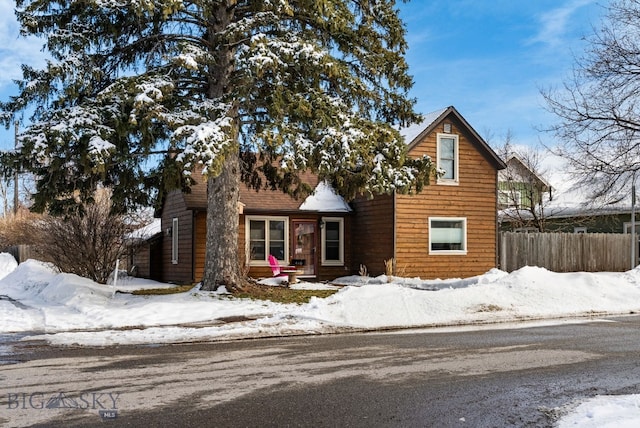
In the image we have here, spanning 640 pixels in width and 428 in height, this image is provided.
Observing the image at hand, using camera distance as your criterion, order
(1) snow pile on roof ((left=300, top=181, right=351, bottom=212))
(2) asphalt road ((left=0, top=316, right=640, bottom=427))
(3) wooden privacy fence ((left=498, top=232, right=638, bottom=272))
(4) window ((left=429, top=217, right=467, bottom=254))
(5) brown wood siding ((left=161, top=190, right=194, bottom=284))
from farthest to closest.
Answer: (3) wooden privacy fence ((left=498, top=232, right=638, bottom=272)) < (1) snow pile on roof ((left=300, top=181, right=351, bottom=212)) < (4) window ((left=429, top=217, right=467, bottom=254)) < (5) brown wood siding ((left=161, top=190, right=194, bottom=284)) < (2) asphalt road ((left=0, top=316, right=640, bottom=427))

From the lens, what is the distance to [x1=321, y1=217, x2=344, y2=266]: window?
75.0ft

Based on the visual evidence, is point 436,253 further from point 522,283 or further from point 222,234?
point 222,234

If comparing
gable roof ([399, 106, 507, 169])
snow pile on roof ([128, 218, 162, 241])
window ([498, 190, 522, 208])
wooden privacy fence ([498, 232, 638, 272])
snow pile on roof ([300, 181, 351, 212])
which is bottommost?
wooden privacy fence ([498, 232, 638, 272])

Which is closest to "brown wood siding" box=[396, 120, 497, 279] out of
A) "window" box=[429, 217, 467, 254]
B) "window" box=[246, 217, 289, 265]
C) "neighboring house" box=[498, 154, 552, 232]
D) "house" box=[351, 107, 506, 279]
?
"house" box=[351, 107, 506, 279]

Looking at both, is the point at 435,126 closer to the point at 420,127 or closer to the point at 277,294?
the point at 420,127

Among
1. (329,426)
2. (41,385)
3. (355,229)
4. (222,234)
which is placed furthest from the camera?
(355,229)

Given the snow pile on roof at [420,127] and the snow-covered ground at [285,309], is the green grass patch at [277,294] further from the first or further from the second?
the snow pile on roof at [420,127]

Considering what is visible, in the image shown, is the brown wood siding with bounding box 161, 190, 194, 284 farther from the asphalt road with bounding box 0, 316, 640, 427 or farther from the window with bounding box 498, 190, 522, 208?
the window with bounding box 498, 190, 522, 208

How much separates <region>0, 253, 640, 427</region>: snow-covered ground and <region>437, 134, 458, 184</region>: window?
249 inches

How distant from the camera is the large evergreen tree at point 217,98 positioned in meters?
12.3

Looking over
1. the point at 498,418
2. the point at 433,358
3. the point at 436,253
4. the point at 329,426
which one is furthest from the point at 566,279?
the point at 329,426

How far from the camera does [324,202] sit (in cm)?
2320

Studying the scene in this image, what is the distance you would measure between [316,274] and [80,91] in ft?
38.0

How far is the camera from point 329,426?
5066 millimetres
